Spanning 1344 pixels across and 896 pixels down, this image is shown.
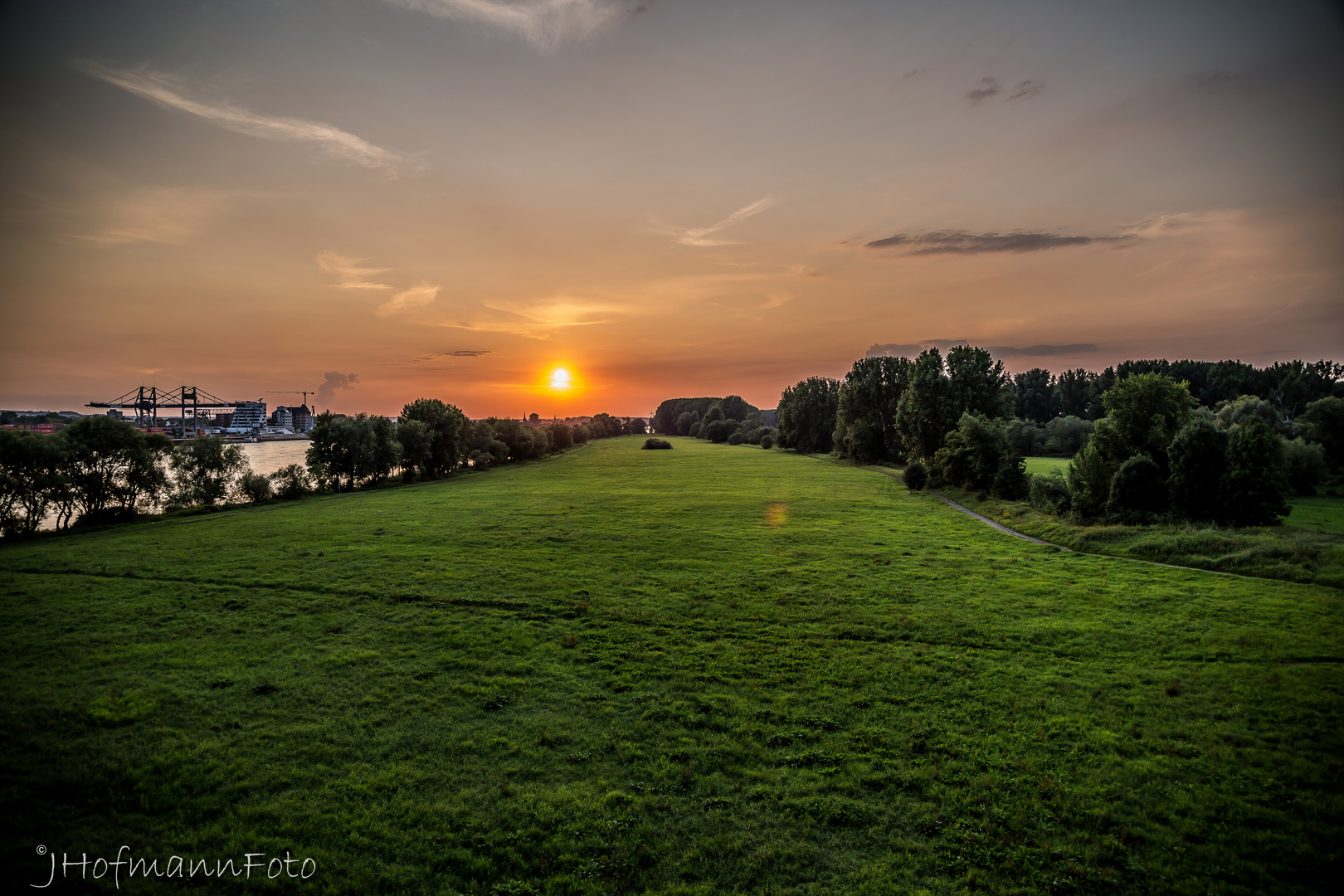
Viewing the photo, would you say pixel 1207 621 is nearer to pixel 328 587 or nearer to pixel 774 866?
pixel 774 866

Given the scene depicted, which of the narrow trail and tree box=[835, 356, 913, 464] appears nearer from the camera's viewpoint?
the narrow trail

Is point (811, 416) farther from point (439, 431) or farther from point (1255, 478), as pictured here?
point (1255, 478)

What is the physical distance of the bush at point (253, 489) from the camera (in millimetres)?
58656

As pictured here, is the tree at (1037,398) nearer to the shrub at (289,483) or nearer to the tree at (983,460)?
the tree at (983,460)

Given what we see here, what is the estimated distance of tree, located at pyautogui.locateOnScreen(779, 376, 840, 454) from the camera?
429 feet

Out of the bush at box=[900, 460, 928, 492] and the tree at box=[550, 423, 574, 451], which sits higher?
the tree at box=[550, 423, 574, 451]

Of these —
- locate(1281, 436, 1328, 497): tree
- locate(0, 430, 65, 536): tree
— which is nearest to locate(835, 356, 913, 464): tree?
locate(1281, 436, 1328, 497): tree

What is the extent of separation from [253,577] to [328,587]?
5233 millimetres

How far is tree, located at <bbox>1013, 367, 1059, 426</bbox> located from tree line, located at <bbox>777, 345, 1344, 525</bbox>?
2657cm

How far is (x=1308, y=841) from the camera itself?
9523 millimetres

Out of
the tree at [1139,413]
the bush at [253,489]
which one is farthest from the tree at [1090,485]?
the bush at [253,489]

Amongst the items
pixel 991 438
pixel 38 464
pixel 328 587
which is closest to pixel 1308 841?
pixel 328 587

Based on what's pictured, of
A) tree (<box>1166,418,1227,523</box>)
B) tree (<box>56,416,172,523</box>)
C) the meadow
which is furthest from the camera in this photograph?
tree (<box>56,416,172,523</box>)

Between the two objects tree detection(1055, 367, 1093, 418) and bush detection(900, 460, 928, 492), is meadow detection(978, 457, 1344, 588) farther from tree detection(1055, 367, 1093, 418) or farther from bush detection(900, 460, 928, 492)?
tree detection(1055, 367, 1093, 418)
